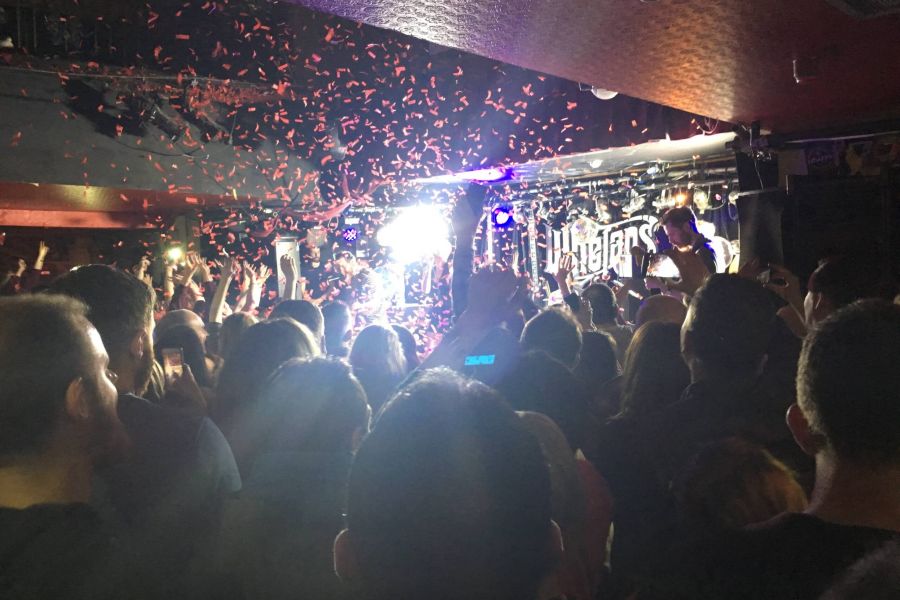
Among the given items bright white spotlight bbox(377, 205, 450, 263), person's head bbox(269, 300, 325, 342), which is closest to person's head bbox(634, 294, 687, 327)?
person's head bbox(269, 300, 325, 342)

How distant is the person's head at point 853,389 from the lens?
1172mm

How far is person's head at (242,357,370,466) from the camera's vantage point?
168cm

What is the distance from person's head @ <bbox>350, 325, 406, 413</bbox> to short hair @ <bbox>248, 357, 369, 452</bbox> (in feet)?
3.02

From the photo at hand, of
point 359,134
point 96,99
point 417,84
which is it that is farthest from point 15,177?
point 417,84

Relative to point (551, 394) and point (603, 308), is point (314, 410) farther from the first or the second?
point (603, 308)

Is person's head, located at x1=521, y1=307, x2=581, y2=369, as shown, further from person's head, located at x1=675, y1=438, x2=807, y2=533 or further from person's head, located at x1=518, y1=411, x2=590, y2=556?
person's head, located at x1=675, y1=438, x2=807, y2=533

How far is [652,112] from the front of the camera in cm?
618

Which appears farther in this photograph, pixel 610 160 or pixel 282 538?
pixel 610 160

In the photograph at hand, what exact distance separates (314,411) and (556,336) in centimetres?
142

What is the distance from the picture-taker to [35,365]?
131 centimetres

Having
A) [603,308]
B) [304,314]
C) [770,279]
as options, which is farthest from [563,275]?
[304,314]

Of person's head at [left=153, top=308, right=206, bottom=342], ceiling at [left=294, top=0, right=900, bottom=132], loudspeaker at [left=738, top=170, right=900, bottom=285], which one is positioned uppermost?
ceiling at [left=294, top=0, right=900, bottom=132]

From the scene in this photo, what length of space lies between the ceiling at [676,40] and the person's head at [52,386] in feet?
4.65

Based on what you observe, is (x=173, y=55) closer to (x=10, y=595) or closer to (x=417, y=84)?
(x=417, y=84)
